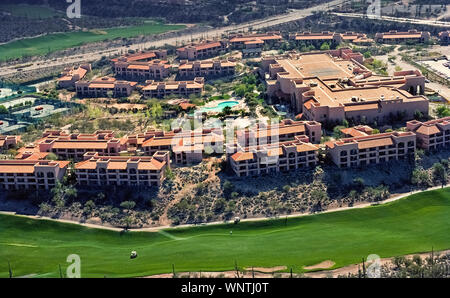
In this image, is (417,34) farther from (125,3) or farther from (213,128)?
(125,3)

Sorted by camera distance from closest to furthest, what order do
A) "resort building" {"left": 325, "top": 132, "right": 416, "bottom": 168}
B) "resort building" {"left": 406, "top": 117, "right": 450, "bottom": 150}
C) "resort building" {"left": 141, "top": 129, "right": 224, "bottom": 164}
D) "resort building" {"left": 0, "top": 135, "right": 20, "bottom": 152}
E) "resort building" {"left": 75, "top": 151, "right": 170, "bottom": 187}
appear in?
"resort building" {"left": 75, "top": 151, "right": 170, "bottom": 187}
"resort building" {"left": 325, "top": 132, "right": 416, "bottom": 168}
"resort building" {"left": 141, "top": 129, "right": 224, "bottom": 164}
"resort building" {"left": 406, "top": 117, "right": 450, "bottom": 150}
"resort building" {"left": 0, "top": 135, "right": 20, "bottom": 152}

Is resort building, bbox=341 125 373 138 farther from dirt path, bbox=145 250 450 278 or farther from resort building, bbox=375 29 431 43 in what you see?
resort building, bbox=375 29 431 43

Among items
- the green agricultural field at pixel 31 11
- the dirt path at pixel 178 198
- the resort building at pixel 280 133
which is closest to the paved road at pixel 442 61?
the resort building at pixel 280 133

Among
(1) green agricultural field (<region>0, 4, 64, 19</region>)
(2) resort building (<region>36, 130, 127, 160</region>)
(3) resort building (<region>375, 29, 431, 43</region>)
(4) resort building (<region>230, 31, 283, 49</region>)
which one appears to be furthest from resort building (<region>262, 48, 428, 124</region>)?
(1) green agricultural field (<region>0, 4, 64, 19</region>)

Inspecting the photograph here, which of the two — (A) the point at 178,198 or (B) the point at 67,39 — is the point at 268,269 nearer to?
(A) the point at 178,198

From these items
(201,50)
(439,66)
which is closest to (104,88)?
(201,50)

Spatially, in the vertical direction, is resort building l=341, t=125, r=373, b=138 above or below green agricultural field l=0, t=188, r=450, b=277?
above

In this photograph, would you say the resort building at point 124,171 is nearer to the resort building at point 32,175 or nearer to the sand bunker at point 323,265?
the resort building at point 32,175
